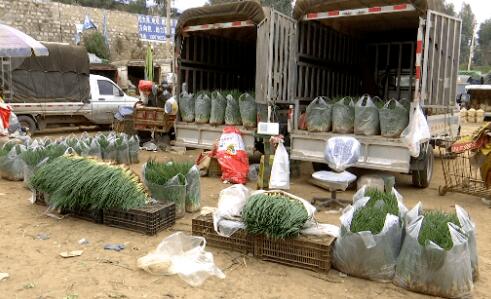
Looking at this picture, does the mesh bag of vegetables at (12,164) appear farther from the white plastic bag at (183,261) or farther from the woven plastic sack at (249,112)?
the white plastic bag at (183,261)

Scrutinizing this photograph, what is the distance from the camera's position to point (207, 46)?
969cm

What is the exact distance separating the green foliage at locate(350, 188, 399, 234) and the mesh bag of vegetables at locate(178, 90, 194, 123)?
5059 millimetres

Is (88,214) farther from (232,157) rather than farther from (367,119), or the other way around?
(367,119)

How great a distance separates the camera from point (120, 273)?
12.3 feet

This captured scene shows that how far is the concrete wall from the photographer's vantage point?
25.1 meters

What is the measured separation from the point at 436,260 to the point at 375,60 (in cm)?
813

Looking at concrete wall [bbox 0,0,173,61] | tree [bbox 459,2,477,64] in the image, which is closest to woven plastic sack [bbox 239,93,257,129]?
concrete wall [bbox 0,0,173,61]

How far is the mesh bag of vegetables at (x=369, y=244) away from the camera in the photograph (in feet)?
12.0

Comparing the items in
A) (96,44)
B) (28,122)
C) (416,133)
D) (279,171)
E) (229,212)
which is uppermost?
(96,44)

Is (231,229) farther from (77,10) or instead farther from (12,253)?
(77,10)

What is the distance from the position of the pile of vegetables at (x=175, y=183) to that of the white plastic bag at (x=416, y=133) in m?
2.98

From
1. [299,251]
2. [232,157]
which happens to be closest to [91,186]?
[299,251]

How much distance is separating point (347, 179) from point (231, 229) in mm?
1856

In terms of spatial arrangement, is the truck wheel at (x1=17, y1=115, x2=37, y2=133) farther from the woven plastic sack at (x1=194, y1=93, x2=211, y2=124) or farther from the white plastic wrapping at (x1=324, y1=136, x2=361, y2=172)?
the white plastic wrapping at (x1=324, y1=136, x2=361, y2=172)
